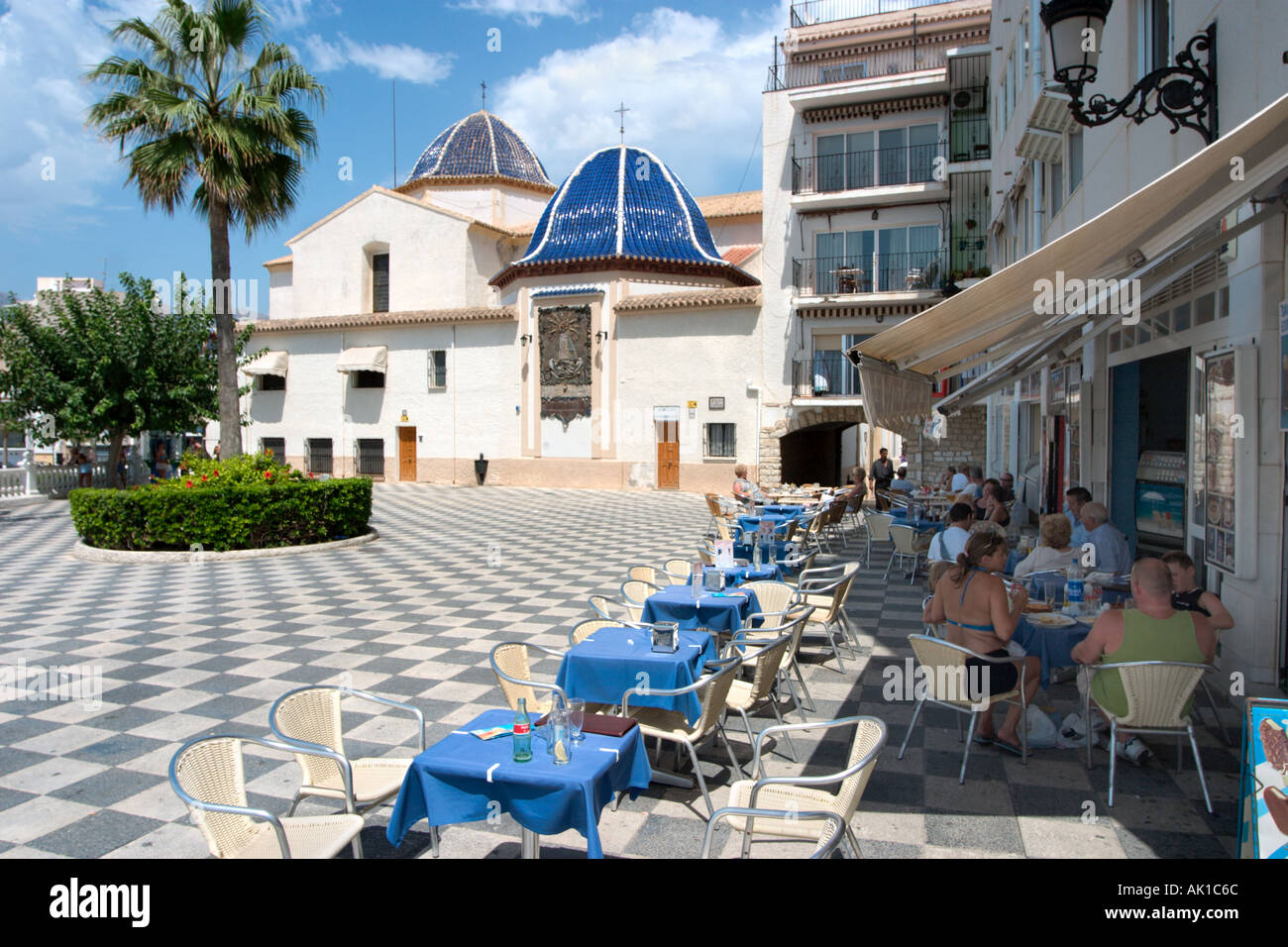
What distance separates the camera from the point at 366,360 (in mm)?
31922

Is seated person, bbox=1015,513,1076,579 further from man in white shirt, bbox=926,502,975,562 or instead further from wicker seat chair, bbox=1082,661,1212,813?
wicker seat chair, bbox=1082,661,1212,813

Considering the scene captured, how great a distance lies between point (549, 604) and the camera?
10.2 m

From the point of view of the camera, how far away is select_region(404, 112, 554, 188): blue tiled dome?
119 ft

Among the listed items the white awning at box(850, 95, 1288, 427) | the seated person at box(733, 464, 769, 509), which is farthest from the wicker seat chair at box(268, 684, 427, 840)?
the seated person at box(733, 464, 769, 509)

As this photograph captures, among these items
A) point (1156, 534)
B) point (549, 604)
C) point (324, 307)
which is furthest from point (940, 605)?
point (324, 307)

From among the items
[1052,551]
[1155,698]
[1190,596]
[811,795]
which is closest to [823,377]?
[1052,551]

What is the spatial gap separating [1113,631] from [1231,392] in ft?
8.54

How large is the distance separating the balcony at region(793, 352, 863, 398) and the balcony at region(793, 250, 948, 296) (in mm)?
2051

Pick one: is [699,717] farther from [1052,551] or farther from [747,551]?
[747,551]

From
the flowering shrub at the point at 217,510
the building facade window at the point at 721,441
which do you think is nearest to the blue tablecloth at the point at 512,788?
the flowering shrub at the point at 217,510

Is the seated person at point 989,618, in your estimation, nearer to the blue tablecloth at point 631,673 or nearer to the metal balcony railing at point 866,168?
the blue tablecloth at point 631,673

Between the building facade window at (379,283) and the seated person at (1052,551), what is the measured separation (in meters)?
31.5

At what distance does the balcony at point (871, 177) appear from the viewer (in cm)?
2545

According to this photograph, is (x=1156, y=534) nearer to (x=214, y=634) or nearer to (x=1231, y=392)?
(x=1231, y=392)
